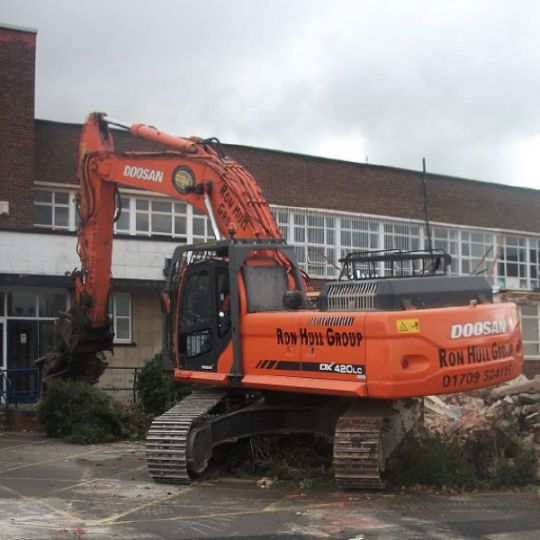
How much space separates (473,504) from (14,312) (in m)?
14.8

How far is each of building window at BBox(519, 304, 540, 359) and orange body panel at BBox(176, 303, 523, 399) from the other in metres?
18.9

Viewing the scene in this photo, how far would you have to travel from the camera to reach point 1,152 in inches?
890

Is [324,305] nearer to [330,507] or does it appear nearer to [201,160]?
[330,507]

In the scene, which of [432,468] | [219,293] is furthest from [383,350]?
[219,293]

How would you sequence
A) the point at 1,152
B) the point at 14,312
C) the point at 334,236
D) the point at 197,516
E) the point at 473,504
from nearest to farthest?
1. the point at 197,516
2. the point at 473,504
3. the point at 14,312
4. the point at 1,152
5. the point at 334,236

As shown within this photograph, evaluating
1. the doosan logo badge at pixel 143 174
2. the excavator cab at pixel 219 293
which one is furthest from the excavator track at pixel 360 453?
the doosan logo badge at pixel 143 174

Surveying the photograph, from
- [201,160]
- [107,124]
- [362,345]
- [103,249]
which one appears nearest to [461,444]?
[362,345]

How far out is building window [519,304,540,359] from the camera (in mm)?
28391

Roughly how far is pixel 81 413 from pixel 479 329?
842 centimetres

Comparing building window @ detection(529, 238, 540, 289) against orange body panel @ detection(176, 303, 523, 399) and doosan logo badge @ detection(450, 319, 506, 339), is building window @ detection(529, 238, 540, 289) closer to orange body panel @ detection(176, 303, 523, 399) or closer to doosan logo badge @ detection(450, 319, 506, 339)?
orange body panel @ detection(176, 303, 523, 399)

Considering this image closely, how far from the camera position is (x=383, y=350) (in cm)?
905

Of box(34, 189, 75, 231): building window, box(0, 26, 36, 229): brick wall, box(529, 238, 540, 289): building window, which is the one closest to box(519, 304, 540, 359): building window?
box(529, 238, 540, 289): building window

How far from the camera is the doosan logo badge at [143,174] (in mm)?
13332

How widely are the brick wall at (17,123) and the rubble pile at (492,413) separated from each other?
13.0m
